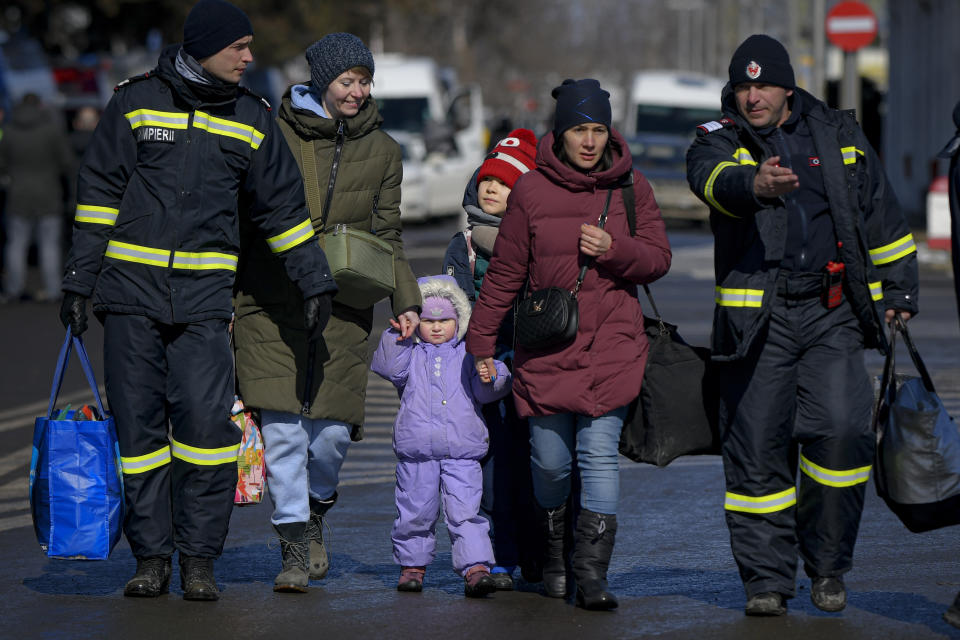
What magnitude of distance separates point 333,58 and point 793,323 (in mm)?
1857

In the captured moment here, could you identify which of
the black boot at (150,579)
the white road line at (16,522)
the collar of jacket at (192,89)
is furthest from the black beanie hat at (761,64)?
the white road line at (16,522)

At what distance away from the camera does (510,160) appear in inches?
266

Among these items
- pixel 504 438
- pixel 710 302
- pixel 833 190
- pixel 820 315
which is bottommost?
pixel 710 302

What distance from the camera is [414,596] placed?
6426 mm

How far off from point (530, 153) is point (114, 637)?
229cm

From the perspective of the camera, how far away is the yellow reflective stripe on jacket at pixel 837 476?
237 inches

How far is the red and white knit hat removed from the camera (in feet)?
22.0

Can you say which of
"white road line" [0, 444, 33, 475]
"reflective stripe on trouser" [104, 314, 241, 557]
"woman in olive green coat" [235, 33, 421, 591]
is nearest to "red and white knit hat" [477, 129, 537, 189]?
"woman in olive green coat" [235, 33, 421, 591]

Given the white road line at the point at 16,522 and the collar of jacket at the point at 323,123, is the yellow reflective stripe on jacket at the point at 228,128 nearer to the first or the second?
the collar of jacket at the point at 323,123

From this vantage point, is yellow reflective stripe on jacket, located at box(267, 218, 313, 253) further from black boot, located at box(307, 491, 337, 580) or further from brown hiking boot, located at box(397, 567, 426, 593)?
brown hiking boot, located at box(397, 567, 426, 593)

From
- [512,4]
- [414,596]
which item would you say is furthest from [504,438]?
[512,4]

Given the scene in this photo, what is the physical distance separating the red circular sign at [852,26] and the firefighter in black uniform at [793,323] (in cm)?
1545

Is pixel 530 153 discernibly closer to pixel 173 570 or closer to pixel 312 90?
pixel 312 90

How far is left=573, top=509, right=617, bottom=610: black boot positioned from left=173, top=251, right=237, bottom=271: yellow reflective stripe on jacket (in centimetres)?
147
